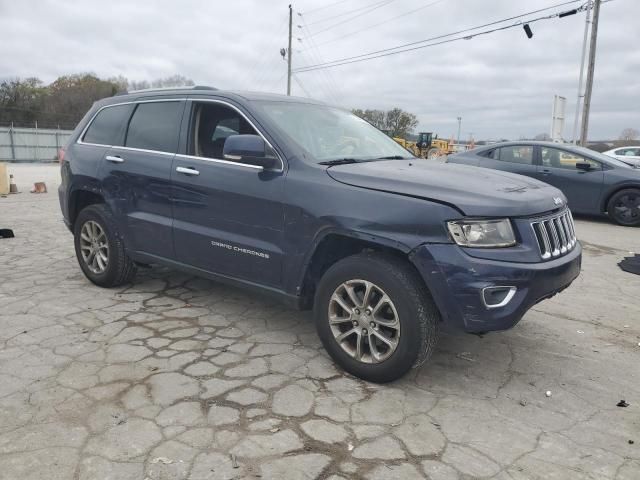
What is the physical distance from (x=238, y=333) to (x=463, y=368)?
5.42 feet

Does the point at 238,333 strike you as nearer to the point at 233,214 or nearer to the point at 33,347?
the point at 233,214

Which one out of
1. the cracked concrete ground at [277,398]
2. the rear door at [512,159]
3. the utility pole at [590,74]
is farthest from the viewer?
the utility pole at [590,74]

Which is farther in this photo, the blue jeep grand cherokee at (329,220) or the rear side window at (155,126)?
the rear side window at (155,126)

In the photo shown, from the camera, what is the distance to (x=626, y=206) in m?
9.57

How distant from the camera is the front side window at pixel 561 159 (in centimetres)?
980

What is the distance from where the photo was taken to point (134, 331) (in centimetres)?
400

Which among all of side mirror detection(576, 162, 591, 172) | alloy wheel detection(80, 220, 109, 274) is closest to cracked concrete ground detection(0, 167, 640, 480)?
alloy wheel detection(80, 220, 109, 274)

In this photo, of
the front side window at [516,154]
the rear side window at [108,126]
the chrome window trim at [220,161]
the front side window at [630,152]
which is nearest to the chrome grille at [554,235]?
the chrome window trim at [220,161]

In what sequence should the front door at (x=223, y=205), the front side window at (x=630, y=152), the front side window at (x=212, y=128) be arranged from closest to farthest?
1. the front door at (x=223, y=205)
2. the front side window at (x=212, y=128)
3. the front side window at (x=630, y=152)

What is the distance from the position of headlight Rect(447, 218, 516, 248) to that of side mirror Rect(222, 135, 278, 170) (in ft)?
4.35

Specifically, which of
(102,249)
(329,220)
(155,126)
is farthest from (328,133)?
(102,249)

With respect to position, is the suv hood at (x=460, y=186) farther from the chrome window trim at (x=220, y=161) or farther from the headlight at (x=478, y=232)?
the chrome window trim at (x=220, y=161)

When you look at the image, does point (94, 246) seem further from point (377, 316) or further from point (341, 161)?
point (377, 316)

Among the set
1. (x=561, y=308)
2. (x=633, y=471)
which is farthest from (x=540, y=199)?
(x=561, y=308)
